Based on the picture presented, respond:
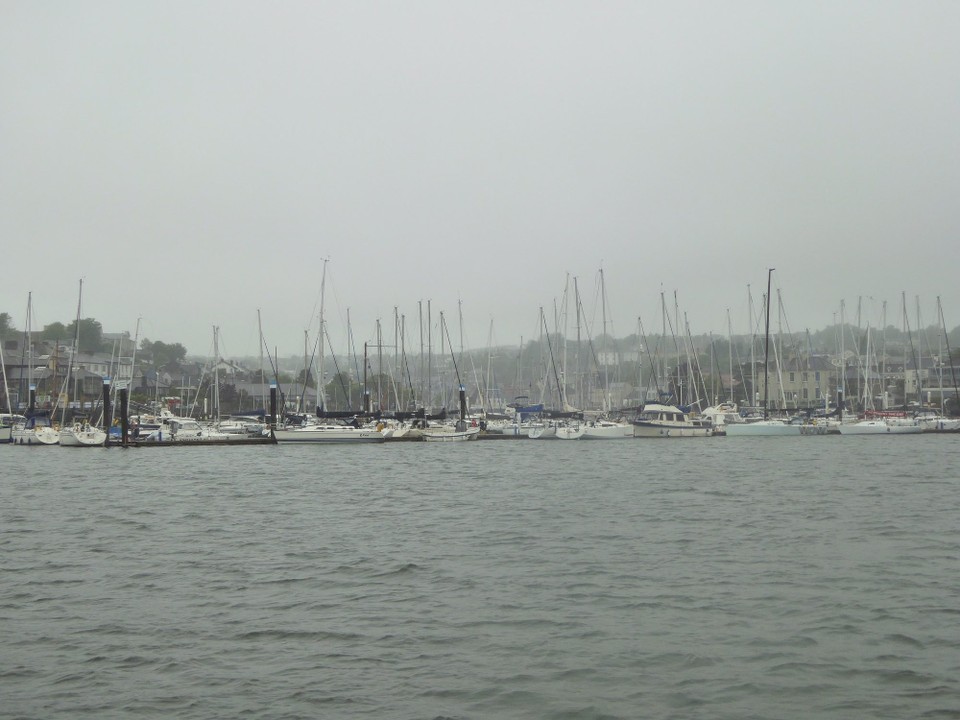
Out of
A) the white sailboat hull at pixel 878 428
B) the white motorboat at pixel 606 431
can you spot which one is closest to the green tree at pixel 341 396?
the white motorboat at pixel 606 431

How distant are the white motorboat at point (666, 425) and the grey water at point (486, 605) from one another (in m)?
52.7

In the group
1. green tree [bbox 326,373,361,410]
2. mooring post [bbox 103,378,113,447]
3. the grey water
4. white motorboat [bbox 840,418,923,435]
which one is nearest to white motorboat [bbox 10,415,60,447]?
mooring post [bbox 103,378,113,447]

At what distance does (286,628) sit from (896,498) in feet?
89.1

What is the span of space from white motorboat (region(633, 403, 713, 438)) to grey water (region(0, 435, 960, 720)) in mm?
52730

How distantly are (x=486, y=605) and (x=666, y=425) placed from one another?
255ft

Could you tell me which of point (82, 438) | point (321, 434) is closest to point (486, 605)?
point (321, 434)

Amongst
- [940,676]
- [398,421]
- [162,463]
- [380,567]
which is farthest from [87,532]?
[398,421]

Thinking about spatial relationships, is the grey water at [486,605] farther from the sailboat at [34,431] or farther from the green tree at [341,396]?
the green tree at [341,396]

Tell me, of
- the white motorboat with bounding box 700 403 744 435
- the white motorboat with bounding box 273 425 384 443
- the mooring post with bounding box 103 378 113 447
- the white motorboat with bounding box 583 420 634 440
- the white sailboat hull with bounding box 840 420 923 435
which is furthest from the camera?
the white sailboat hull with bounding box 840 420 923 435

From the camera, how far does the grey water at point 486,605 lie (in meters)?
13.2

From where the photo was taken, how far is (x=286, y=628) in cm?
1681

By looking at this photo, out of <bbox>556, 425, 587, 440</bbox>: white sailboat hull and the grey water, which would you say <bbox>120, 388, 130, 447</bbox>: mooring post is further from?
the grey water

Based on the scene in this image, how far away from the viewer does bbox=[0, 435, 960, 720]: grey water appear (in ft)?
43.2

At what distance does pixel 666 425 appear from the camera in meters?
94.5
